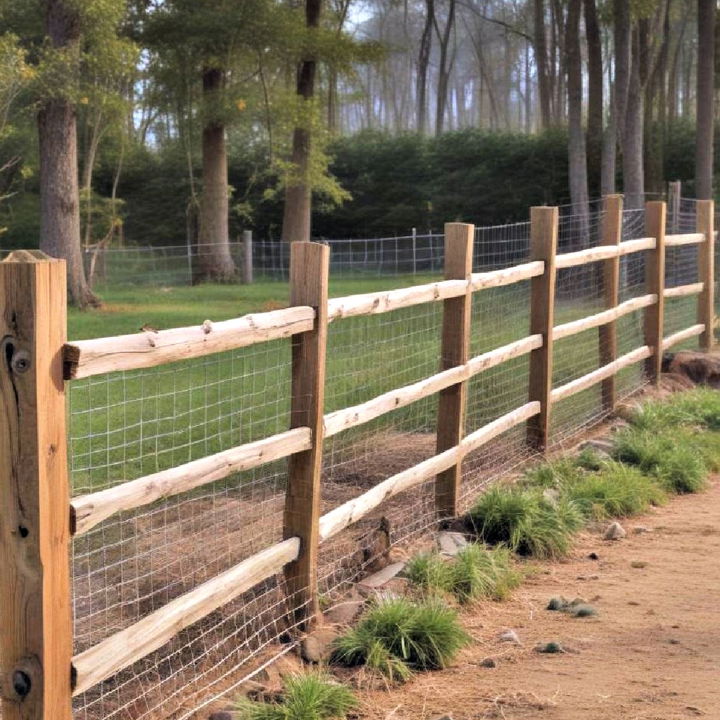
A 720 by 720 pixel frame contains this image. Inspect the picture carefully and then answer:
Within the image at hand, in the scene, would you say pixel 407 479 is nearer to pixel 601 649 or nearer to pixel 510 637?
pixel 510 637

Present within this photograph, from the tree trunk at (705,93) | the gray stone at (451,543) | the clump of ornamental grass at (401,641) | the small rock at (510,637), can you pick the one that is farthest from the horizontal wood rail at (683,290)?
the tree trunk at (705,93)

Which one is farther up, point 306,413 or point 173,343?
point 173,343

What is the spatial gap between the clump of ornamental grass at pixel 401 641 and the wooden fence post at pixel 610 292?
17.7ft

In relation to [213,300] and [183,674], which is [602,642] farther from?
[213,300]

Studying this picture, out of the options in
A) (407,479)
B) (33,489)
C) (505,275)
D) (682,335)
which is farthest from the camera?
(682,335)

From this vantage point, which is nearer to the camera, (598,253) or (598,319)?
(598,253)

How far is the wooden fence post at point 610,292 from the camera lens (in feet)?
32.4

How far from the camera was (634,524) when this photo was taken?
7.11 metres

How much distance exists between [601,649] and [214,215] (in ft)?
87.1

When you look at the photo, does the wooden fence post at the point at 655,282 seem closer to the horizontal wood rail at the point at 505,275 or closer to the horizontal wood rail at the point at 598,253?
the horizontal wood rail at the point at 598,253

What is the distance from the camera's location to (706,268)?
13094 millimetres

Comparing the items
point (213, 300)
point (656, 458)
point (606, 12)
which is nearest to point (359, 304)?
point (656, 458)

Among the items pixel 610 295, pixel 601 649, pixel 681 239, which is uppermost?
pixel 681 239

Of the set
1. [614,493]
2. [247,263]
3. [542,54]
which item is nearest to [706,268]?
[614,493]
